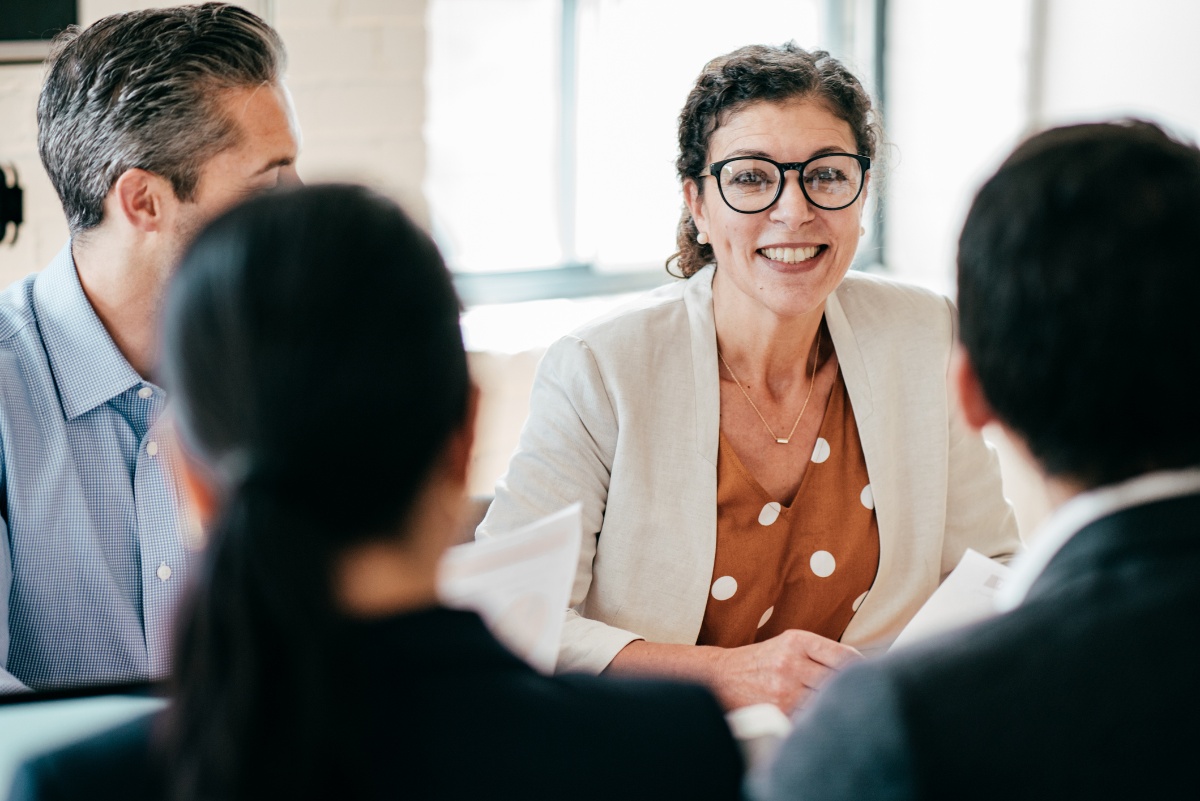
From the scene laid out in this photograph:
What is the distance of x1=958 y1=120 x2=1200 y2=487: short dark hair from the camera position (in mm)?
672

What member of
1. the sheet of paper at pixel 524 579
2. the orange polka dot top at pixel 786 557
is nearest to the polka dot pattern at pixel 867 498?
the orange polka dot top at pixel 786 557

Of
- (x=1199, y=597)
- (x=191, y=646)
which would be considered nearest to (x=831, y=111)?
(x=1199, y=597)

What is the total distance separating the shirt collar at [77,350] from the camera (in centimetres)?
135

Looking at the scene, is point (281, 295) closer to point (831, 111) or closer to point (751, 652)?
point (751, 652)

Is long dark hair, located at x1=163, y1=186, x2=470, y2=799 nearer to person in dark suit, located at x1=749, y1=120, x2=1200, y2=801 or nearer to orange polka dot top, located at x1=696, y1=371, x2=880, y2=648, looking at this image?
person in dark suit, located at x1=749, y1=120, x2=1200, y2=801

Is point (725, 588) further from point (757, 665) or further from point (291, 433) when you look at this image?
point (291, 433)

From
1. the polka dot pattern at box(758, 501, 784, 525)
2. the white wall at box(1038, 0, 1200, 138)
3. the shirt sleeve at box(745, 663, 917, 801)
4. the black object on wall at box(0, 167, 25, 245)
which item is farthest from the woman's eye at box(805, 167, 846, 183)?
the white wall at box(1038, 0, 1200, 138)

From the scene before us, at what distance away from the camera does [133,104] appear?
4.61ft

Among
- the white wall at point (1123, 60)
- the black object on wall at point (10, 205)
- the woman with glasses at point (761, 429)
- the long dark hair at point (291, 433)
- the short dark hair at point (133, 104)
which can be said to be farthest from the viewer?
the white wall at point (1123, 60)

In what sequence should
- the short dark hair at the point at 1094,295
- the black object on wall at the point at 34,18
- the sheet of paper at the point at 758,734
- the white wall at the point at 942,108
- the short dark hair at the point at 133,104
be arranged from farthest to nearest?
the white wall at the point at 942,108 → the black object on wall at the point at 34,18 → the short dark hair at the point at 133,104 → the sheet of paper at the point at 758,734 → the short dark hair at the point at 1094,295

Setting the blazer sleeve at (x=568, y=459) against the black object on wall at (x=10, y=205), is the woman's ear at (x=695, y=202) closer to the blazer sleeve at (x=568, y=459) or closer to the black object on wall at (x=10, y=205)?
the blazer sleeve at (x=568, y=459)

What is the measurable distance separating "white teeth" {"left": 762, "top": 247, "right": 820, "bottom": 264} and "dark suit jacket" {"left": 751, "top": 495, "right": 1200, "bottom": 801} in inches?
40.7

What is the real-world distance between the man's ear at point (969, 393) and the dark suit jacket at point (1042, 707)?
0.15 metres

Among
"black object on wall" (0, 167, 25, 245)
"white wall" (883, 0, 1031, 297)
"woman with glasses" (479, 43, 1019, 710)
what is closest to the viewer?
"woman with glasses" (479, 43, 1019, 710)
